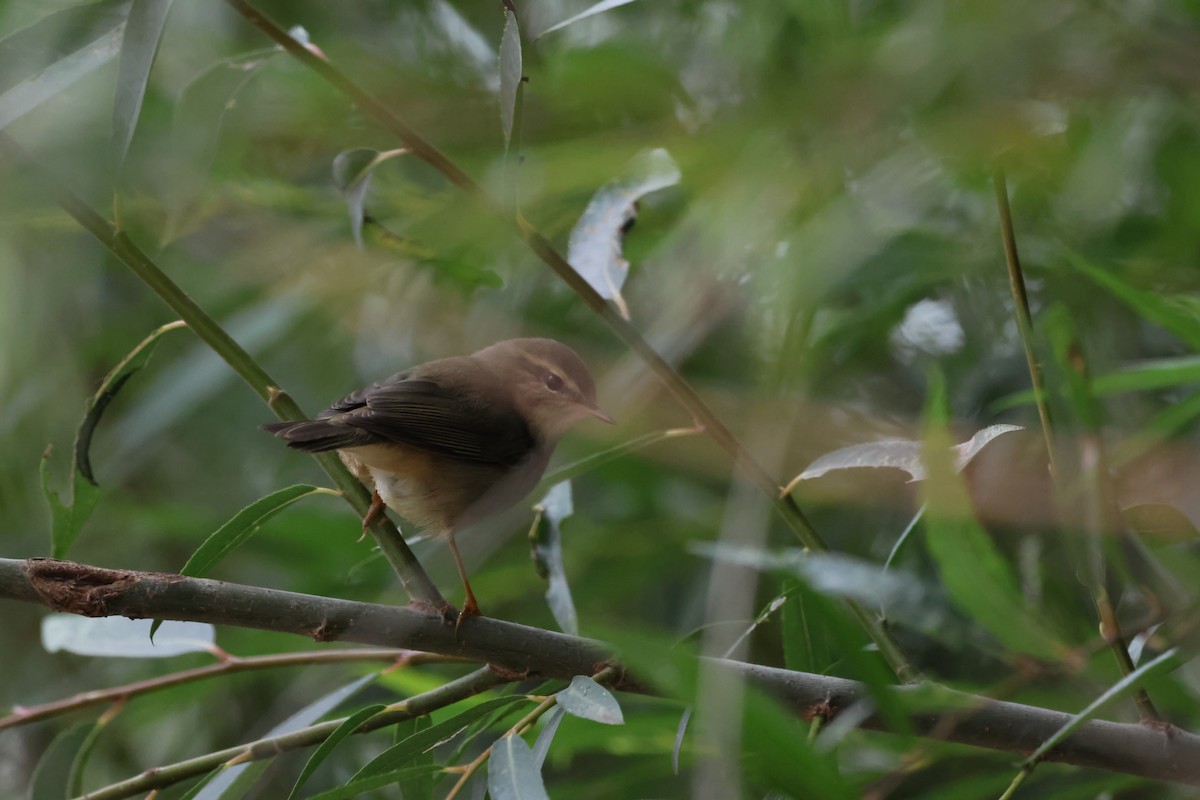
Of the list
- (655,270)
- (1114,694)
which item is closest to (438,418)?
(655,270)

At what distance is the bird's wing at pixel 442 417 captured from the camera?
231cm

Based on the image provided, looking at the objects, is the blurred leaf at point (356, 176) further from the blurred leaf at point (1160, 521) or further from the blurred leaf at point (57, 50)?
the blurred leaf at point (1160, 521)

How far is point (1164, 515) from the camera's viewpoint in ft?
5.09

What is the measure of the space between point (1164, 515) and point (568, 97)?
1238 millimetres

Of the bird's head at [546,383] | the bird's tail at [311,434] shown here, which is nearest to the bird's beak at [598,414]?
the bird's head at [546,383]

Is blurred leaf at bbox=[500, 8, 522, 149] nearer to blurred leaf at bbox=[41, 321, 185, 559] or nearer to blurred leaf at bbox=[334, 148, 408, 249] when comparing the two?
blurred leaf at bbox=[334, 148, 408, 249]

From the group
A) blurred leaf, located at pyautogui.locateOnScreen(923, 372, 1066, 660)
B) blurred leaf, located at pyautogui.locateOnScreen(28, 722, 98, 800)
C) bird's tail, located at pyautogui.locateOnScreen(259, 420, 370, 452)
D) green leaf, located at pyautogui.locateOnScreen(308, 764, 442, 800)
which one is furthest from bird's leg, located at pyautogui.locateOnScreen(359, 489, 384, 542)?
blurred leaf, located at pyautogui.locateOnScreen(923, 372, 1066, 660)

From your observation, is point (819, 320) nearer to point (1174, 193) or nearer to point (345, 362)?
point (1174, 193)

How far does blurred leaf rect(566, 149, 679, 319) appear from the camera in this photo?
1917 mm

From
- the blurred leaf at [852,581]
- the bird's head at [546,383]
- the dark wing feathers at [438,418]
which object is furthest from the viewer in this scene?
the bird's head at [546,383]

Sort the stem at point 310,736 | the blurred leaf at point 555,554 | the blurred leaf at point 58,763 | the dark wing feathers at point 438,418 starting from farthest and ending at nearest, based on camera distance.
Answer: the dark wing feathers at point 438,418
the blurred leaf at point 58,763
the blurred leaf at point 555,554
the stem at point 310,736

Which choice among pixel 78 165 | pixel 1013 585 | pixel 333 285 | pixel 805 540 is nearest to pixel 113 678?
pixel 333 285

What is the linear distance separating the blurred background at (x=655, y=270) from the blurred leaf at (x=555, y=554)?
0.70 ft

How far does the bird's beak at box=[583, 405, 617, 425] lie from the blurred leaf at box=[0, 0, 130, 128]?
3.69 ft
